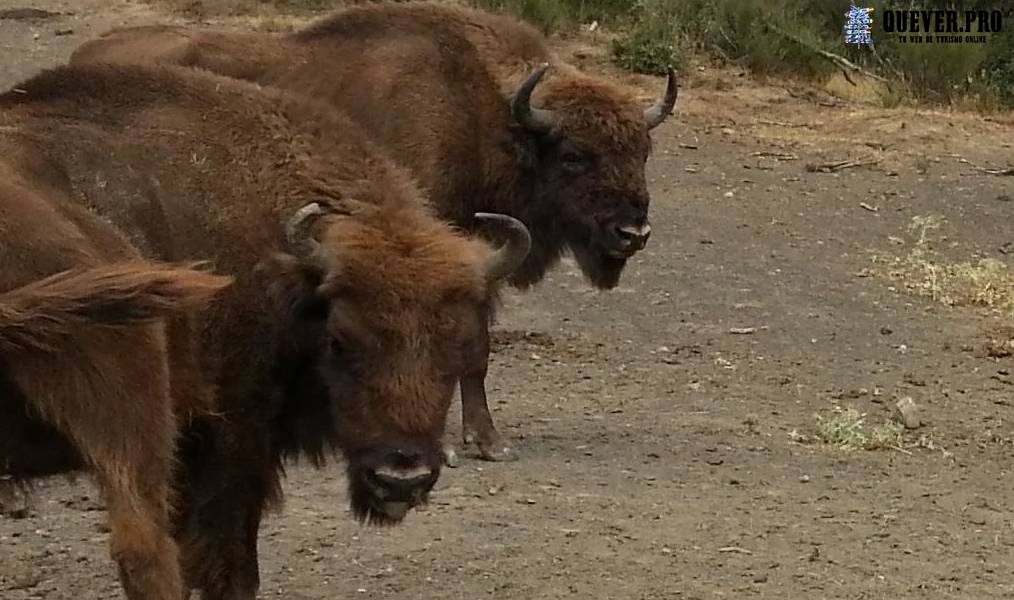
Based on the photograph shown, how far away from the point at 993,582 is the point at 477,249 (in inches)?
98.5

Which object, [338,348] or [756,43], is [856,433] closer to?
[338,348]

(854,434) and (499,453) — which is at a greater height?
(499,453)

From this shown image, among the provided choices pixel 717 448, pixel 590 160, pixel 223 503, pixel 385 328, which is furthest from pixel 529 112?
pixel 385 328

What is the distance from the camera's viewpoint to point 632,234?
7926 mm

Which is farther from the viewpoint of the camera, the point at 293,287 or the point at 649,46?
the point at 649,46

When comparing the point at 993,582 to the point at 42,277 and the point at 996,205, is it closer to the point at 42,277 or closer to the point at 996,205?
the point at 42,277

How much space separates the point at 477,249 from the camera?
16.7 feet

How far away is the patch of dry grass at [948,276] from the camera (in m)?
10.7

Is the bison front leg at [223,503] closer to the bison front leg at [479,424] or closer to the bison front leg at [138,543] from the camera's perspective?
the bison front leg at [138,543]

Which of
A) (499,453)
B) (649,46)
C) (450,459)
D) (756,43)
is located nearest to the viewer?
(450,459)

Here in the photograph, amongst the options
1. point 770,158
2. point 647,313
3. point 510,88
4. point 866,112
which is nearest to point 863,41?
point 866,112

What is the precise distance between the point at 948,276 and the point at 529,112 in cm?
453

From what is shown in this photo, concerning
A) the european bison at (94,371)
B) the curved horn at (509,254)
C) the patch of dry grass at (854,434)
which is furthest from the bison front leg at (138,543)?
the patch of dry grass at (854,434)

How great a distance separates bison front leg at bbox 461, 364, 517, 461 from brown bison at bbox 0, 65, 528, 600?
88.8 inches
